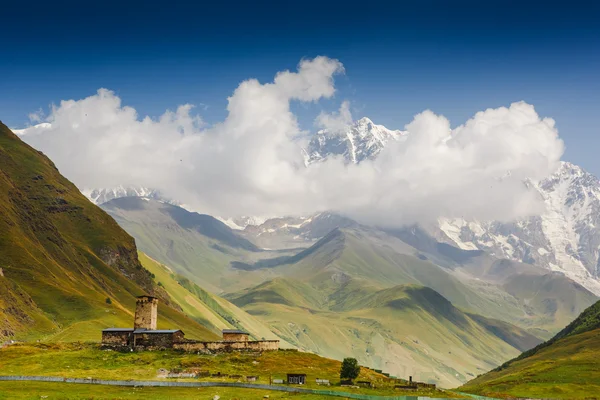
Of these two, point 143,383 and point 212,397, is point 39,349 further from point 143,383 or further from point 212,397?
point 212,397

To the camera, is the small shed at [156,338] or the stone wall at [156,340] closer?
the stone wall at [156,340]

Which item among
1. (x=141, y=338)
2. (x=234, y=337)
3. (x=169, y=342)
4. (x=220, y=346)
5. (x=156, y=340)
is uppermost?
(x=234, y=337)

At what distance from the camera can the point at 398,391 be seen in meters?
118

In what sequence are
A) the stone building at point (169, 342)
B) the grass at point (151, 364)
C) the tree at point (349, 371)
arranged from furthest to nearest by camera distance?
1. the stone building at point (169, 342)
2. the tree at point (349, 371)
3. the grass at point (151, 364)

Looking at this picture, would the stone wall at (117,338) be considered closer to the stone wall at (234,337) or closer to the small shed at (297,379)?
the stone wall at (234,337)

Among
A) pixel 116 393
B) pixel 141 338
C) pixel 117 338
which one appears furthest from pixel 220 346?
pixel 116 393

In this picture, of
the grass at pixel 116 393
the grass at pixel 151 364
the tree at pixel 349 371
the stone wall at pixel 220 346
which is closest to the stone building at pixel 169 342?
the stone wall at pixel 220 346

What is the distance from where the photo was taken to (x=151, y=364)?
129m

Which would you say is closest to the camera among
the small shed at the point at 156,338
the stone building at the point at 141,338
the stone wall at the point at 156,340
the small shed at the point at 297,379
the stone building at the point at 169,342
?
the small shed at the point at 297,379

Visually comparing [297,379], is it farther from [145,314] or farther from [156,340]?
[145,314]

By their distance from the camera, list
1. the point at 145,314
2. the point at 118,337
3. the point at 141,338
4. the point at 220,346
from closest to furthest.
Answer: the point at 220,346 < the point at 141,338 < the point at 118,337 < the point at 145,314

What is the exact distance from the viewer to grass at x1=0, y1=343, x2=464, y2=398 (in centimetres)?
11925

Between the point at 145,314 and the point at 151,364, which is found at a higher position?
the point at 145,314

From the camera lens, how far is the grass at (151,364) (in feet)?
391
